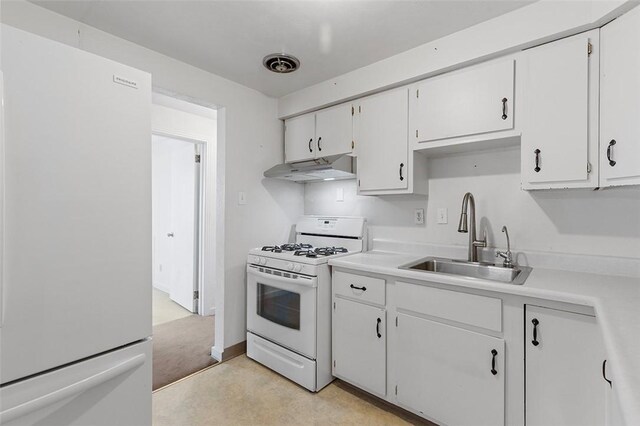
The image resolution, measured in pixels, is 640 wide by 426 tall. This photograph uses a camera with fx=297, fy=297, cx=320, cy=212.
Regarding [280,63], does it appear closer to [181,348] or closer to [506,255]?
[506,255]

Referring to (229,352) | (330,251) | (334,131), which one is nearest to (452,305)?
(330,251)

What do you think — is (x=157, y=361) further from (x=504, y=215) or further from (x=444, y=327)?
(x=504, y=215)

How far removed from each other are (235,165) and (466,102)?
1.85 m

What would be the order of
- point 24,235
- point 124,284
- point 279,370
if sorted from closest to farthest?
point 24,235 → point 124,284 → point 279,370

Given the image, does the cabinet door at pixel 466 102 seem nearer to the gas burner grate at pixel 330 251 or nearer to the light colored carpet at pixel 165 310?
the gas burner grate at pixel 330 251

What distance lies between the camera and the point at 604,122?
1.44m

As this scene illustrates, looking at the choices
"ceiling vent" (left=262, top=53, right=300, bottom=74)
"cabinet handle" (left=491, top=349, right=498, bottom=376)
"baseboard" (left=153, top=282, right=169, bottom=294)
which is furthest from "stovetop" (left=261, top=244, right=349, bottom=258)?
"baseboard" (left=153, top=282, right=169, bottom=294)

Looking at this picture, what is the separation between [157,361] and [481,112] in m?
3.06

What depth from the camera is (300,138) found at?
2.83 m

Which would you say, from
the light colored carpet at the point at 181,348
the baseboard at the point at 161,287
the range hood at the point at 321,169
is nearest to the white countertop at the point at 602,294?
the range hood at the point at 321,169

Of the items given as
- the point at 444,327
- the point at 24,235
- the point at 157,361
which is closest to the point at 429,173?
the point at 444,327

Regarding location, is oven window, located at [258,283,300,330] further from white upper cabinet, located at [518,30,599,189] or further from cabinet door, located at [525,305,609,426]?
white upper cabinet, located at [518,30,599,189]

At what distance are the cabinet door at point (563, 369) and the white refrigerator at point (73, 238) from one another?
170 centimetres

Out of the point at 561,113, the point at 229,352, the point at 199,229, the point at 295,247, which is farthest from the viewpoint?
the point at 199,229
